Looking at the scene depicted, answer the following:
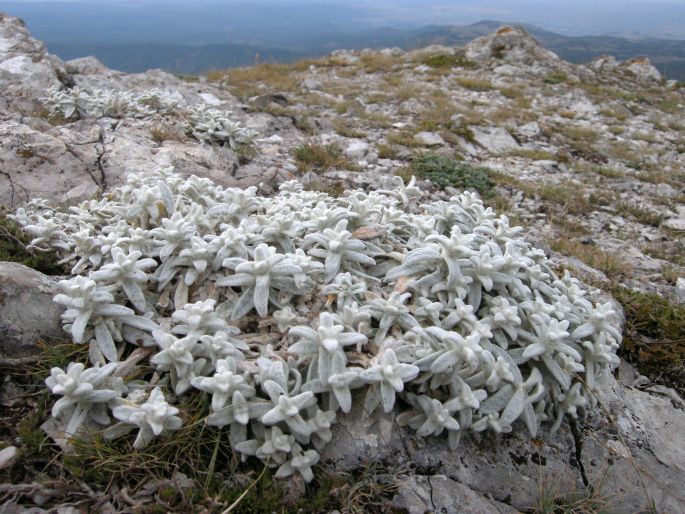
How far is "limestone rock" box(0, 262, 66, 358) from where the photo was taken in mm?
3322

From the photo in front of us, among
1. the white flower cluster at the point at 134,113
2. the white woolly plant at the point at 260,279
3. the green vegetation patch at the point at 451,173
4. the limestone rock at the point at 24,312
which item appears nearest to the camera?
the limestone rock at the point at 24,312

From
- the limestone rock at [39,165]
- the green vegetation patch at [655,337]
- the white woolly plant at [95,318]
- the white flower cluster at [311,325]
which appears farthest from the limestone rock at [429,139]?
the white woolly plant at [95,318]

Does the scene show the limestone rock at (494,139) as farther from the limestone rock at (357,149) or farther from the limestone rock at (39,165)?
the limestone rock at (39,165)

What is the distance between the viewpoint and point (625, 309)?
16.5 ft

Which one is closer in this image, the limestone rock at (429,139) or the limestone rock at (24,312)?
the limestone rock at (24,312)

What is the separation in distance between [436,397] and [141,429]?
77.5 inches

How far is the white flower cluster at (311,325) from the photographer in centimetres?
295

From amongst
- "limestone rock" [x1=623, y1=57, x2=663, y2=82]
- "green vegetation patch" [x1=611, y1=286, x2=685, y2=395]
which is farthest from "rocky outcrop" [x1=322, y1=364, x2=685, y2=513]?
"limestone rock" [x1=623, y1=57, x2=663, y2=82]

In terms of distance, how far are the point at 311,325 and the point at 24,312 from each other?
2.14m

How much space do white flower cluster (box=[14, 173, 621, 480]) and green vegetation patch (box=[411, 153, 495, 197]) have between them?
430 centimetres

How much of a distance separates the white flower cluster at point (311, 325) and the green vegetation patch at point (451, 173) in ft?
14.1

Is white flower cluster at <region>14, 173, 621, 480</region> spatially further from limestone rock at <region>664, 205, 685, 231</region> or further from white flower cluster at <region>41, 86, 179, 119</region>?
limestone rock at <region>664, 205, 685, 231</region>

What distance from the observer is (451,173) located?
8.95 metres

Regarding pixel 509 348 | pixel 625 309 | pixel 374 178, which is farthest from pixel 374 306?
pixel 374 178
